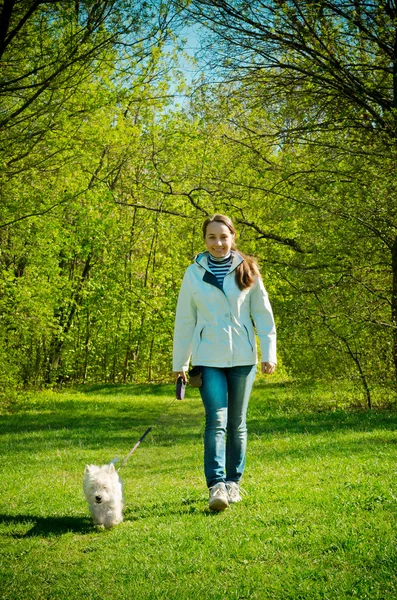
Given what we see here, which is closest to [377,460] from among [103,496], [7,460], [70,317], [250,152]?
[103,496]

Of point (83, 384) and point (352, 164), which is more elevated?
point (352, 164)

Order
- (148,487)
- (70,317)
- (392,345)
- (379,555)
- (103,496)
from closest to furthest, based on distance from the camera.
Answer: (379,555) < (103,496) < (148,487) < (392,345) < (70,317)

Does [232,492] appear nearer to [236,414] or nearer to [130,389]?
[236,414]

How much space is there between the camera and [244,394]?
18.4ft

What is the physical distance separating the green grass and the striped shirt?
5.85 feet

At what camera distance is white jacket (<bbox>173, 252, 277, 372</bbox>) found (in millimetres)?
5484

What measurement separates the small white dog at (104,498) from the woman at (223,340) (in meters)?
0.72

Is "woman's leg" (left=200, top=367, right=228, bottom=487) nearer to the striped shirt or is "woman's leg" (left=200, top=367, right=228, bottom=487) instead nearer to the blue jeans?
the blue jeans

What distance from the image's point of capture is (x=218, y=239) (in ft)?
18.6

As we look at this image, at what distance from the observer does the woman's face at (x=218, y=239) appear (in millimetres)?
5676

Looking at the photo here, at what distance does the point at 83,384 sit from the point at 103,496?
19026 millimetres

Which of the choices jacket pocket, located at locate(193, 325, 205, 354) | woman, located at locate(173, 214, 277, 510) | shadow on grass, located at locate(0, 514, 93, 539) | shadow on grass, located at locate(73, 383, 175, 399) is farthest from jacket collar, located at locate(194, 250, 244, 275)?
shadow on grass, located at locate(73, 383, 175, 399)

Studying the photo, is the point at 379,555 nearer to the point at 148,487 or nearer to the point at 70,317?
the point at 148,487

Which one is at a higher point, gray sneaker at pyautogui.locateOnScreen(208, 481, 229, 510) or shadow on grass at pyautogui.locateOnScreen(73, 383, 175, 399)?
shadow on grass at pyautogui.locateOnScreen(73, 383, 175, 399)
